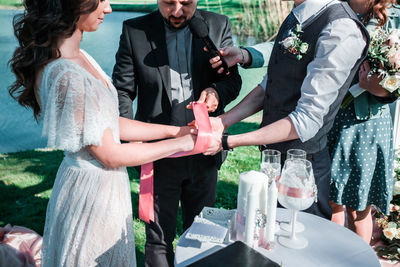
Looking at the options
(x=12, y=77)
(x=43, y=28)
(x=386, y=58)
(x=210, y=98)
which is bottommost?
(x=12, y=77)

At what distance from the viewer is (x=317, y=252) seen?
152 cm

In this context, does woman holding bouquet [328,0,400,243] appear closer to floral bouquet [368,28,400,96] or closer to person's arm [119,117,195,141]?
floral bouquet [368,28,400,96]

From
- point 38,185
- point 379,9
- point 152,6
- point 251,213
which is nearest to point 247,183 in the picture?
point 251,213

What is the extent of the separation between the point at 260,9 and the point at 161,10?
19.8ft

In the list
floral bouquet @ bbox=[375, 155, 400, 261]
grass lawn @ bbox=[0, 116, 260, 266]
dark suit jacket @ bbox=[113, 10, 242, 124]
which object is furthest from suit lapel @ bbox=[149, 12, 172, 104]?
floral bouquet @ bbox=[375, 155, 400, 261]

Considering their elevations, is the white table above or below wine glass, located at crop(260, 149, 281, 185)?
below

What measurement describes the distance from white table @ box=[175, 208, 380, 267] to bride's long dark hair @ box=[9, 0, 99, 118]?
1.00 meters

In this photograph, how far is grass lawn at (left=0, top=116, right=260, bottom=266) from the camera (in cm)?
386

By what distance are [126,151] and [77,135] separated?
25 centimetres

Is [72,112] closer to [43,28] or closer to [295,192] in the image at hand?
[43,28]

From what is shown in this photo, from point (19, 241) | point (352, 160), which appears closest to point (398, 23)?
point (352, 160)

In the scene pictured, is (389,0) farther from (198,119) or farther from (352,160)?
(198,119)

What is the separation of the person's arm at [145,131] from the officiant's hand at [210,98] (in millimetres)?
199

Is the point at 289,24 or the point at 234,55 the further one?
the point at 234,55
